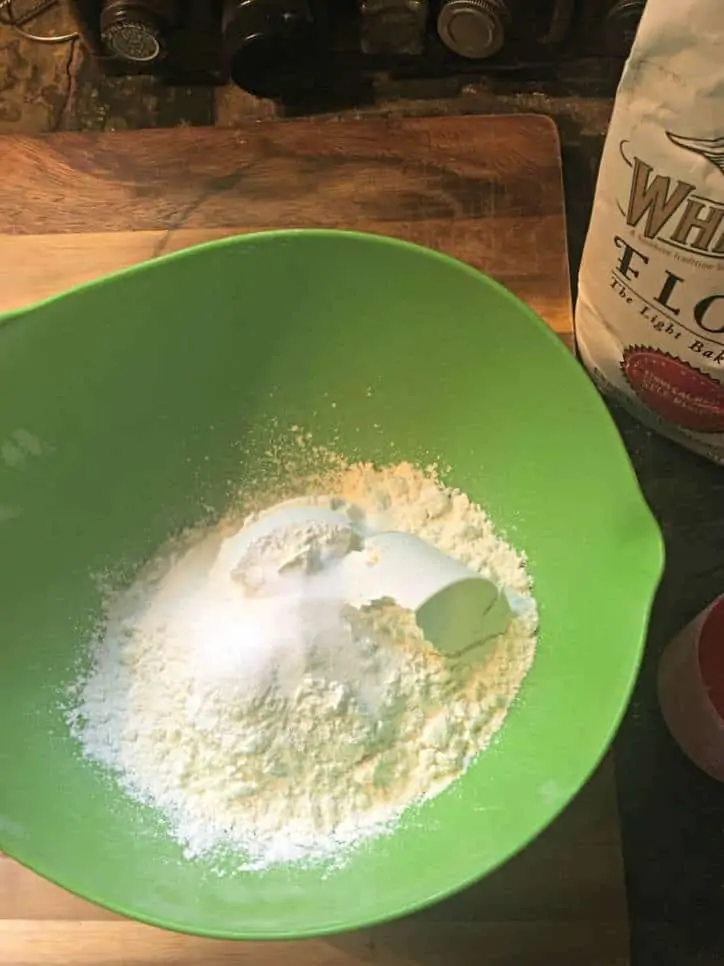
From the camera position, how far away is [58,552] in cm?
88

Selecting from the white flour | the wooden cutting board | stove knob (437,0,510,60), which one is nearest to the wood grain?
the wooden cutting board

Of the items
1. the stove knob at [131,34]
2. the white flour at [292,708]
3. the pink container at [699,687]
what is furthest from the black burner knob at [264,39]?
the pink container at [699,687]

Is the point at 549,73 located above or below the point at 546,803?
above

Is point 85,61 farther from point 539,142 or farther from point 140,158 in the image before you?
point 539,142

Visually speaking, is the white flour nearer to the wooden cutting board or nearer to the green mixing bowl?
the green mixing bowl

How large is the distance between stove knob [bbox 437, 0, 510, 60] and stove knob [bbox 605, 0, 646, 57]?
0.36ft

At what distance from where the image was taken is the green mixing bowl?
2.40ft

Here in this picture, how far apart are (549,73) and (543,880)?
2.96 ft

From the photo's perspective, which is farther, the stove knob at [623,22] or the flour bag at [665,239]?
the stove knob at [623,22]

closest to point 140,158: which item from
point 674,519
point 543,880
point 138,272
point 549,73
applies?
point 138,272

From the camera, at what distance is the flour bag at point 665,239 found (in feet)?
2.03

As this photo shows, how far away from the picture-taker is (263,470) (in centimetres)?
94

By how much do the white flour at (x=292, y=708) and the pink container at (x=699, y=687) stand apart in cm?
17

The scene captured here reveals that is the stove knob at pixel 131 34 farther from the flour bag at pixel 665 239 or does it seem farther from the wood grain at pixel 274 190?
the flour bag at pixel 665 239
